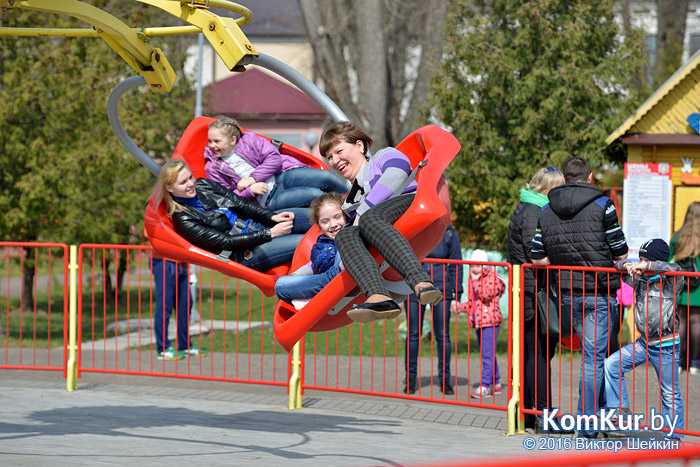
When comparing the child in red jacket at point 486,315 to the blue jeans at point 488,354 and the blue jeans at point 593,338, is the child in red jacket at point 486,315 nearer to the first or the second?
the blue jeans at point 488,354

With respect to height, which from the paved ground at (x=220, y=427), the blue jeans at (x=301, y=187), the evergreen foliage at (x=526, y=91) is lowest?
the paved ground at (x=220, y=427)

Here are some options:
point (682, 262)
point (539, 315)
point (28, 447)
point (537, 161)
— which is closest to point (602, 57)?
point (537, 161)

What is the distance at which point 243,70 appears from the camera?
468 cm

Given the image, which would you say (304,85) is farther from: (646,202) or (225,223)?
(646,202)

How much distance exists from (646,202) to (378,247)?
7284 mm

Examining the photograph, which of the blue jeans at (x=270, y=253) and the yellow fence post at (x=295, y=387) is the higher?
the blue jeans at (x=270, y=253)

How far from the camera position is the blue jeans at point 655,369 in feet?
20.9

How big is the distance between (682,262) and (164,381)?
553 cm

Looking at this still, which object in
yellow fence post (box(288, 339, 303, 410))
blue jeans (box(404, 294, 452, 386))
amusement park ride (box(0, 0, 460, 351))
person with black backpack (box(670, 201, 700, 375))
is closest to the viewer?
amusement park ride (box(0, 0, 460, 351))

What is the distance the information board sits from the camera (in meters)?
10.9

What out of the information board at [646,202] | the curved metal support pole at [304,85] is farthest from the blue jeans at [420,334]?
the curved metal support pole at [304,85]

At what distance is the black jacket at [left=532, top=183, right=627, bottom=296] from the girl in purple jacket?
5.61ft

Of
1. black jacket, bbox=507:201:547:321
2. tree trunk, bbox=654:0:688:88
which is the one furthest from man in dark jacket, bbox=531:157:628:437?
tree trunk, bbox=654:0:688:88

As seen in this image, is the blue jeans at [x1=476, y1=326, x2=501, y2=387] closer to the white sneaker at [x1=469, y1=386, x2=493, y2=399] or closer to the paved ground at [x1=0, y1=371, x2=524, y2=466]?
the white sneaker at [x1=469, y1=386, x2=493, y2=399]
